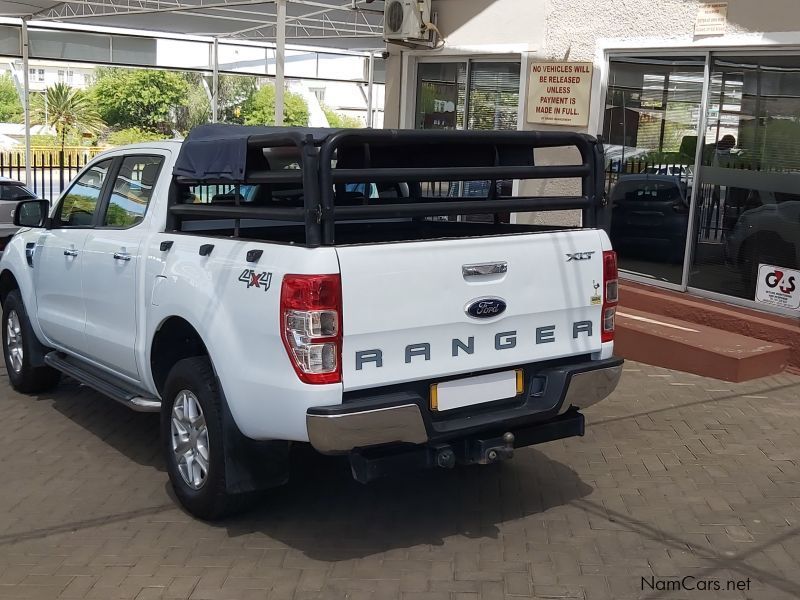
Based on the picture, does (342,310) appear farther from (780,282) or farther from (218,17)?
(218,17)

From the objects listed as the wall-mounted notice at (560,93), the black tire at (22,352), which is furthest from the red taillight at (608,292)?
the wall-mounted notice at (560,93)

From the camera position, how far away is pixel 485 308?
4344 millimetres

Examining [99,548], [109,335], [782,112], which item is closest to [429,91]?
[782,112]

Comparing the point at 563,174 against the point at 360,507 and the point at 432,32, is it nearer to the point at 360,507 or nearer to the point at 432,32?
the point at 360,507

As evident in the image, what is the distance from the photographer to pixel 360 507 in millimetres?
5023

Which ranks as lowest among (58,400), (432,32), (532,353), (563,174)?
(58,400)

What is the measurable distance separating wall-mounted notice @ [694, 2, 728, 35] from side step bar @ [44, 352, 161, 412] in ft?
19.2

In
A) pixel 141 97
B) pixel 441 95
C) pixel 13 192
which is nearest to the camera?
pixel 441 95

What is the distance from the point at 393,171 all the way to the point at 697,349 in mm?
4452

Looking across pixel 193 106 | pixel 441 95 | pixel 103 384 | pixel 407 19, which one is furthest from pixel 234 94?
pixel 103 384

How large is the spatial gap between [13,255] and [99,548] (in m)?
3.29

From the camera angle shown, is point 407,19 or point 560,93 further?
point 407,19

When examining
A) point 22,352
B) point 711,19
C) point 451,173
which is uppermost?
point 711,19

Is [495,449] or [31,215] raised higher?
[31,215]
